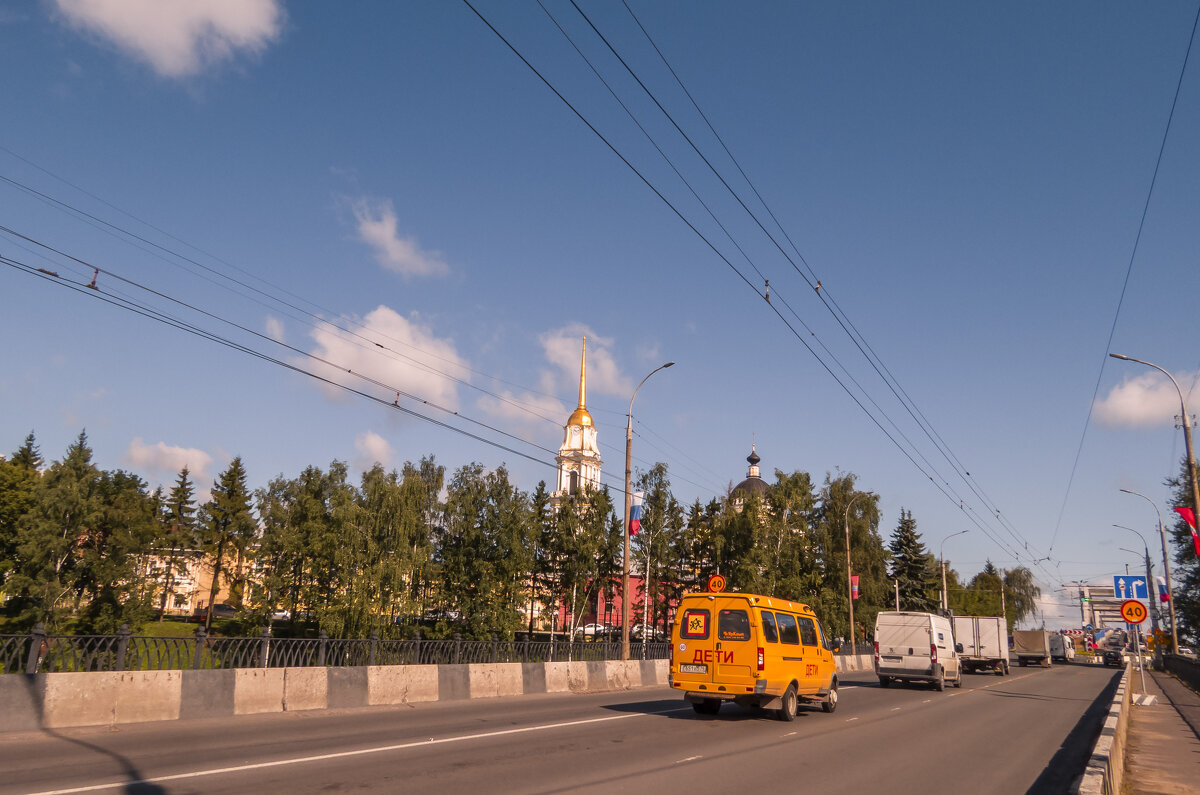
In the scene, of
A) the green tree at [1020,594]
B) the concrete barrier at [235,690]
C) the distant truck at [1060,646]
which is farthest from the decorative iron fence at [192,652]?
the green tree at [1020,594]

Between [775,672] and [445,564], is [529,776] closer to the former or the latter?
[775,672]

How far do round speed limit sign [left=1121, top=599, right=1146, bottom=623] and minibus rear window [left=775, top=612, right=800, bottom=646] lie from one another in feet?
43.5

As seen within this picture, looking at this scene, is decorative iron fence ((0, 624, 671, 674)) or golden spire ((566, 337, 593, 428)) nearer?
decorative iron fence ((0, 624, 671, 674))

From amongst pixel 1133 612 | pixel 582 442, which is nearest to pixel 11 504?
pixel 582 442

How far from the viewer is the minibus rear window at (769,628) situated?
16266 mm

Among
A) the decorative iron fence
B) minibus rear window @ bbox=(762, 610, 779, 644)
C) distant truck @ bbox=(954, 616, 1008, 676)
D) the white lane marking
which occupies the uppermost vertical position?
minibus rear window @ bbox=(762, 610, 779, 644)

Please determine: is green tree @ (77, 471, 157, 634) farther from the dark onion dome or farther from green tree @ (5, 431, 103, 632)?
the dark onion dome

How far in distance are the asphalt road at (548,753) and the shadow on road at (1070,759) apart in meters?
0.05

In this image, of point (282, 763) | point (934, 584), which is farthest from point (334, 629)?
point (934, 584)

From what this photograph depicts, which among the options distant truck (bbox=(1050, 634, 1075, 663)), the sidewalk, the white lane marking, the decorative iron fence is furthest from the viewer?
distant truck (bbox=(1050, 634, 1075, 663))

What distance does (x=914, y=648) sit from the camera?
28.8 metres

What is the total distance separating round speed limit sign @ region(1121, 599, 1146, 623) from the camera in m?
23.9

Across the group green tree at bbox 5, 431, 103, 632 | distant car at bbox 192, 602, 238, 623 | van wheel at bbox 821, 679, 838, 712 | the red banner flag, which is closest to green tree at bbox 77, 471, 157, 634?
green tree at bbox 5, 431, 103, 632

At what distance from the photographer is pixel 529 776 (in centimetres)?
901
